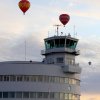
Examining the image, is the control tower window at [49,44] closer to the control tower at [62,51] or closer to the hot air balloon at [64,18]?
the control tower at [62,51]

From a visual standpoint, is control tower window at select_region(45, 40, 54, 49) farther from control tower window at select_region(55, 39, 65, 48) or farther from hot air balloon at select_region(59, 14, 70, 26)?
hot air balloon at select_region(59, 14, 70, 26)

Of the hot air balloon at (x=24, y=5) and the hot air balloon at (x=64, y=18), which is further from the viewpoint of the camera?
the hot air balloon at (x=64, y=18)

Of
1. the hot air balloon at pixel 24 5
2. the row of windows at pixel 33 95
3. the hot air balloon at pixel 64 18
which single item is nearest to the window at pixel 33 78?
the row of windows at pixel 33 95

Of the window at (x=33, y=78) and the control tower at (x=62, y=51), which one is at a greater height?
the control tower at (x=62, y=51)

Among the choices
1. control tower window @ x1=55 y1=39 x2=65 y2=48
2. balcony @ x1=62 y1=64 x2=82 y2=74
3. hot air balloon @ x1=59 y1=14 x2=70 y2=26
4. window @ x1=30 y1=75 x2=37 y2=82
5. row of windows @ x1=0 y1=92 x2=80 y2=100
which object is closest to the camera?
row of windows @ x1=0 y1=92 x2=80 y2=100

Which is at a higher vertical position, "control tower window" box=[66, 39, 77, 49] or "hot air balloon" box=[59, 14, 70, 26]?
"hot air balloon" box=[59, 14, 70, 26]

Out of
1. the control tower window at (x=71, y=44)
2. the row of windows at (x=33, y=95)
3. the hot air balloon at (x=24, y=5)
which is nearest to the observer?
the hot air balloon at (x=24, y=5)

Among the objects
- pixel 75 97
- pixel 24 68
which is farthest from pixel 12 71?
pixel 75 97

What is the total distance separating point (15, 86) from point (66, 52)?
1835 centimetres

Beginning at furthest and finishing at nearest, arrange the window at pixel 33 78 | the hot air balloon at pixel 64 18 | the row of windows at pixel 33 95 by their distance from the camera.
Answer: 1. the hot air balloon at pixel 64 18
2. the window at pixel 33 78
3. the row of windows at pixel 33 95

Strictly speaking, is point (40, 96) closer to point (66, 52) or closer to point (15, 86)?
point (15, 86)

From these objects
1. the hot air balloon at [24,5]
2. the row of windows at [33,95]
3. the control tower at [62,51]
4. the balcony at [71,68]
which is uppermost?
the hot air balloon at [24,5]

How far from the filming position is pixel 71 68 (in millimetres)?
121875

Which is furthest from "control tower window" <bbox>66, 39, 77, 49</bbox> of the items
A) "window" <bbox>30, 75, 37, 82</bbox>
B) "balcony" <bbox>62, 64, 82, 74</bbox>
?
"window" <bbox>30, 75, 37, 82</bbox>
